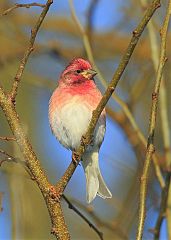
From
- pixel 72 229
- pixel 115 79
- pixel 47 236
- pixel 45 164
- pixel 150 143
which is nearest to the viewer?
pixel 115 79

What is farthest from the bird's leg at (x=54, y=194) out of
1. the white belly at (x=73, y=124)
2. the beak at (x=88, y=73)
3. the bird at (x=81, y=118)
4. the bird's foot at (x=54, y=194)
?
the beak at (x=88, y=73)

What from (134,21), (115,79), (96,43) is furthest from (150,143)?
(96,43)

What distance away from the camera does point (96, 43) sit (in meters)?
8.94

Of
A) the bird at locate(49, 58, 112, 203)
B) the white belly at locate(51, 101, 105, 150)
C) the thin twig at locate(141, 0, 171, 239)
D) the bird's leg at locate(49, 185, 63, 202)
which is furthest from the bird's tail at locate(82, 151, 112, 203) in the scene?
the bird's leg at locate(49, 185, 63, 202)

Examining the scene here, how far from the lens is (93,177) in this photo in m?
5.52

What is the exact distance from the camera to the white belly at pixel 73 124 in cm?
521

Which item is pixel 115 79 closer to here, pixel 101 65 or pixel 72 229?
pixel 72 229

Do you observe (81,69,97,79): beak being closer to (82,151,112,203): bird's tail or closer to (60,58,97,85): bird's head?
(60,58,97,85): bird's head

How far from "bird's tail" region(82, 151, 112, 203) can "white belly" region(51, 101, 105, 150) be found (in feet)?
0.83

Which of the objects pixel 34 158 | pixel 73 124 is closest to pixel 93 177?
pixel 73 124

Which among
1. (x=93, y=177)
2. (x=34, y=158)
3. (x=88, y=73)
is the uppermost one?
(x=88, y=73)

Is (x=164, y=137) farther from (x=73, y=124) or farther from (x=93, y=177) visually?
(x=93, y=177)

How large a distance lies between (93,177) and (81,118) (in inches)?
25.4

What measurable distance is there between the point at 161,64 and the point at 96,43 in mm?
5186
